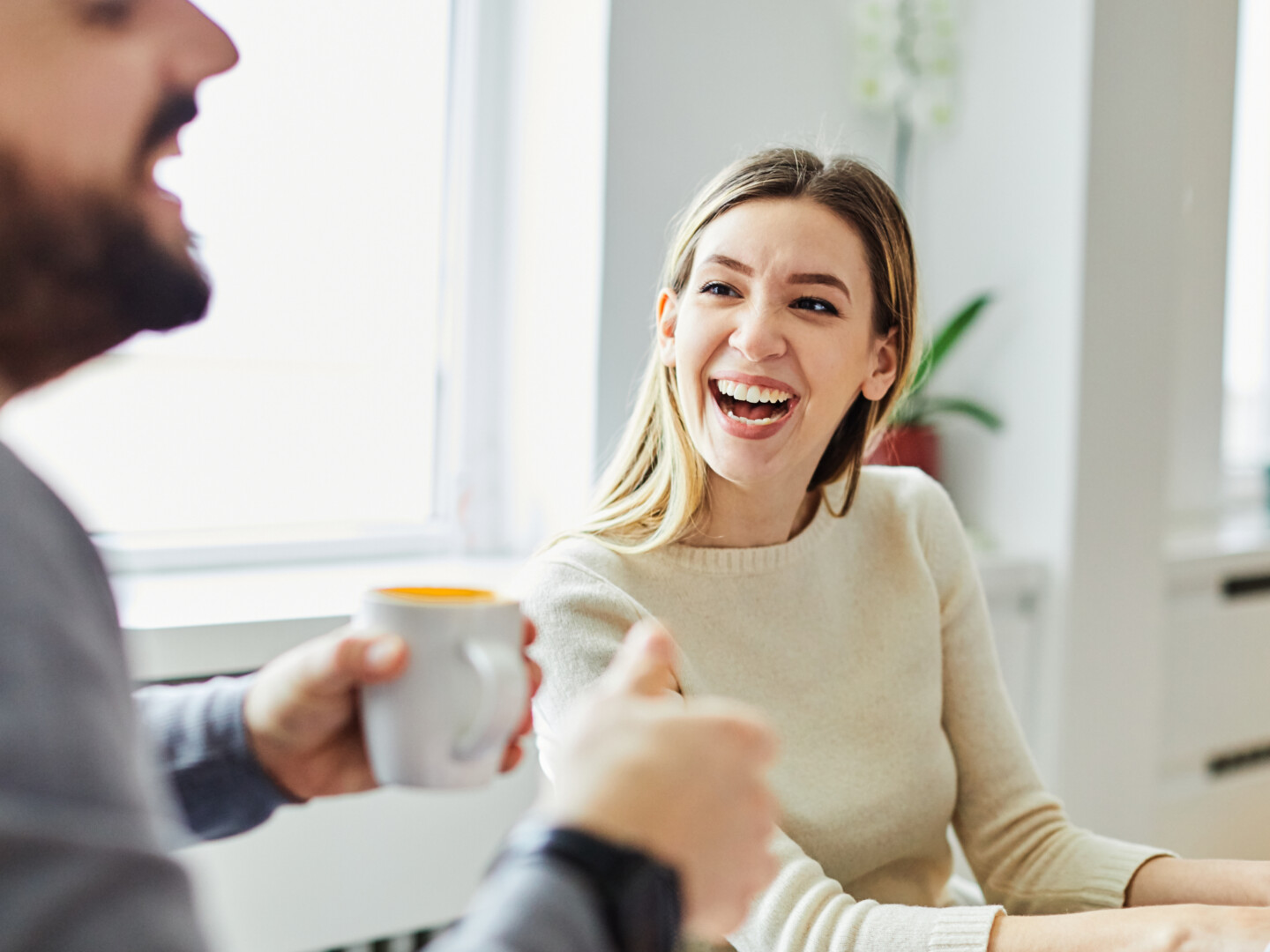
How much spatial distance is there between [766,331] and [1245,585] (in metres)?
1.85

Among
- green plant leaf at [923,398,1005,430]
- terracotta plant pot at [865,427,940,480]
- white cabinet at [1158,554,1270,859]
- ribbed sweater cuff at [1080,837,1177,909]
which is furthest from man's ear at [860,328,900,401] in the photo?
white cabinet at [1158,554,1270,859]

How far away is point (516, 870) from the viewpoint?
460mm

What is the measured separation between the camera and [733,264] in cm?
120

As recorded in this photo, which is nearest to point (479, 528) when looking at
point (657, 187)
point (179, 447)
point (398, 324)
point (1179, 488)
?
point (398, 324)

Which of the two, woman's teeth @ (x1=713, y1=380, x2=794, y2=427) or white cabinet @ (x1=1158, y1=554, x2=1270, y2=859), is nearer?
woman's teeth @ (x1=713, y1=380, x2=794, y2=427)

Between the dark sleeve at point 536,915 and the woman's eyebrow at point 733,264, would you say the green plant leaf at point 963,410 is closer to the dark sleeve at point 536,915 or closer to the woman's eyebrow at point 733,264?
the woman's eyebrow at point 733,264

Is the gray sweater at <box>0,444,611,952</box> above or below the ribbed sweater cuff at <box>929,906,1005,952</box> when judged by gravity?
above

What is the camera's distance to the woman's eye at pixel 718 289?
47.8 inches

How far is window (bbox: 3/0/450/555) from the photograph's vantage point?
1696 millimetres

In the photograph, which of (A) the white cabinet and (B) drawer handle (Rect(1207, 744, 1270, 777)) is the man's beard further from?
(B) drawer handle (Rect(1207, 744, 1270, 777))

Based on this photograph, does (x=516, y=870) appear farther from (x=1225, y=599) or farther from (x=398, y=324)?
(x=1225, y=599)

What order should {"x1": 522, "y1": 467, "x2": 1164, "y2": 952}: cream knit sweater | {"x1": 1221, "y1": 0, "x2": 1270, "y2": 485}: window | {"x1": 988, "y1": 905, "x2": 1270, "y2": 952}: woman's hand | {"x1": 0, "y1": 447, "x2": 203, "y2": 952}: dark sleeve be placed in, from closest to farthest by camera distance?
{"x1": 0, "y1": 447, "x2": 203, "y2": 952}: dark sleeve < {"x1": 988, "y1": 905, "x2": 1270, "y2": 952}: woman's hand < {"x1": 522, "y1": 467, "x2": 1164, "y2": 952}: cream knit sweater < {"x1": 1221, "y1": 0, "x2": 1270, "y2": 485}: window

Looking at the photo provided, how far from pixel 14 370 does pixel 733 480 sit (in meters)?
0.81

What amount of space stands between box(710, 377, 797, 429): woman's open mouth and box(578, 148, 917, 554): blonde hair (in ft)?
0.20
